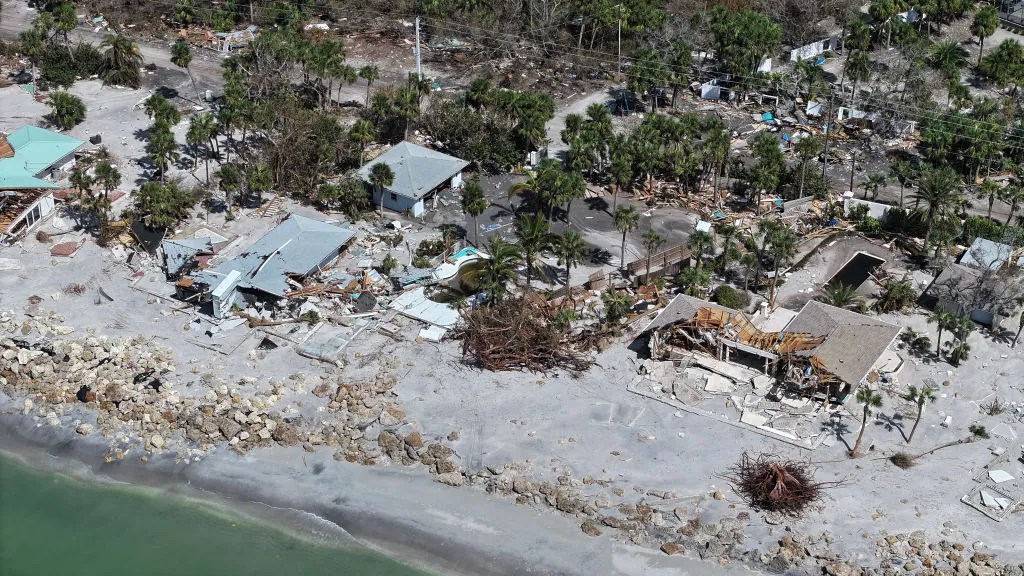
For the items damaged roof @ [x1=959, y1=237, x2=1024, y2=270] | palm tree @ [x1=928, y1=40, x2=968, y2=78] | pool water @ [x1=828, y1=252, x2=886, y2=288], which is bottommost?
pool water @ [x1=828, y1=252, x2=886, y2=288]

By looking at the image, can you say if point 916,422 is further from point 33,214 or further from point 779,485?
point 33,214

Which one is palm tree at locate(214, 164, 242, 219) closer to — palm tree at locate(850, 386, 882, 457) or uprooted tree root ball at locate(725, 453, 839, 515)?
uprooted tree root ball at locate(725, 453, 839, 515)

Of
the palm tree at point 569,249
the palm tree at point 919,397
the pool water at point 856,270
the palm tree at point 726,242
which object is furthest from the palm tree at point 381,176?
the palm tree at point 919,397

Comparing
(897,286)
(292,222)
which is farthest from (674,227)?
(292,222)

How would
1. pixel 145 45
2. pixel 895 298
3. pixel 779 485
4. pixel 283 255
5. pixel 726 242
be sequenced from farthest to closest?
pixel 145 45 → pixel 726 242 → pixel 283 255 → pixel 895 298 → pixel 779 485

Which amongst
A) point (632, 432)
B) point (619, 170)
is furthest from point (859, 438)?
point (619, 170)

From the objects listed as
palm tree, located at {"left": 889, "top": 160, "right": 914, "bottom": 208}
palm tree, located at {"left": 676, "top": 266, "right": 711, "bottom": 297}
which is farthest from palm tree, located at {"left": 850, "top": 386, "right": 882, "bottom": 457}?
palm tree, located at {"left": 889, "top": 160, "right": 914, "bottom": 208}

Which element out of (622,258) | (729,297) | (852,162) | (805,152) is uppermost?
(805,152)
